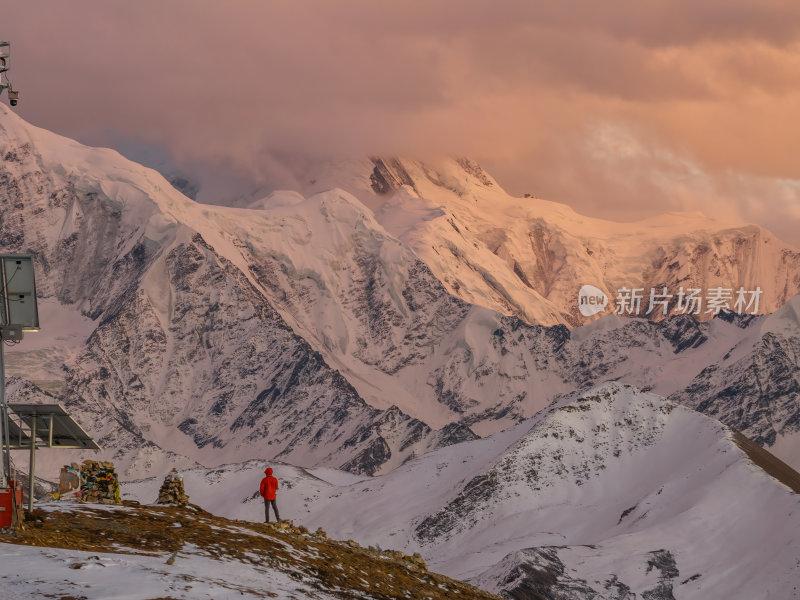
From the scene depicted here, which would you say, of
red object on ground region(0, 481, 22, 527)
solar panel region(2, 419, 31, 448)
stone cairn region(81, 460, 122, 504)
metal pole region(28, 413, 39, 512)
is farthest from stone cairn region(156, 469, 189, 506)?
red object on ground region(0, 481, 22, 527)

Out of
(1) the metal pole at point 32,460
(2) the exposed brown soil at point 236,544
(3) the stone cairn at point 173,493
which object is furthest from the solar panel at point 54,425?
(3) the stone cairn at point 173,493

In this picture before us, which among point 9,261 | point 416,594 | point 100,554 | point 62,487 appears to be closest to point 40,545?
point 100,554

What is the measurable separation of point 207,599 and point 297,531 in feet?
76.8

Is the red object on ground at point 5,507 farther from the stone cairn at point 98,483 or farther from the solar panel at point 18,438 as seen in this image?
the stone cairn at point 98,483

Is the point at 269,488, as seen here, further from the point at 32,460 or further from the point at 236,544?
the point at 32,460

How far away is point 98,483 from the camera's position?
256 feet

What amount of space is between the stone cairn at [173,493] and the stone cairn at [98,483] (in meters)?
3.28

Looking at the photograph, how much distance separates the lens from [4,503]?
6072 cm

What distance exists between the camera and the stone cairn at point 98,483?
7769cm

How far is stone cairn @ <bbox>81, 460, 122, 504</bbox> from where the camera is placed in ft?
255

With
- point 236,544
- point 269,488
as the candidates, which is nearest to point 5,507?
point 236,544

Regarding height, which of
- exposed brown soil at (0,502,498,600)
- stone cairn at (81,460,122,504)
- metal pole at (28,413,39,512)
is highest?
metal pole at (28,413,39,512)

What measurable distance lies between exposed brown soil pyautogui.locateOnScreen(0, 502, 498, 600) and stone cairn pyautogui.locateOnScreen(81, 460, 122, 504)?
9.44 feet

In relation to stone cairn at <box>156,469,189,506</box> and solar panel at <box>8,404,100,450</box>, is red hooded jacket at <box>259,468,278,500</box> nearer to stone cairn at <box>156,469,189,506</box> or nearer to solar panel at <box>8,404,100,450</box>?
stone cairn at <box>156,469,189,506</box>
